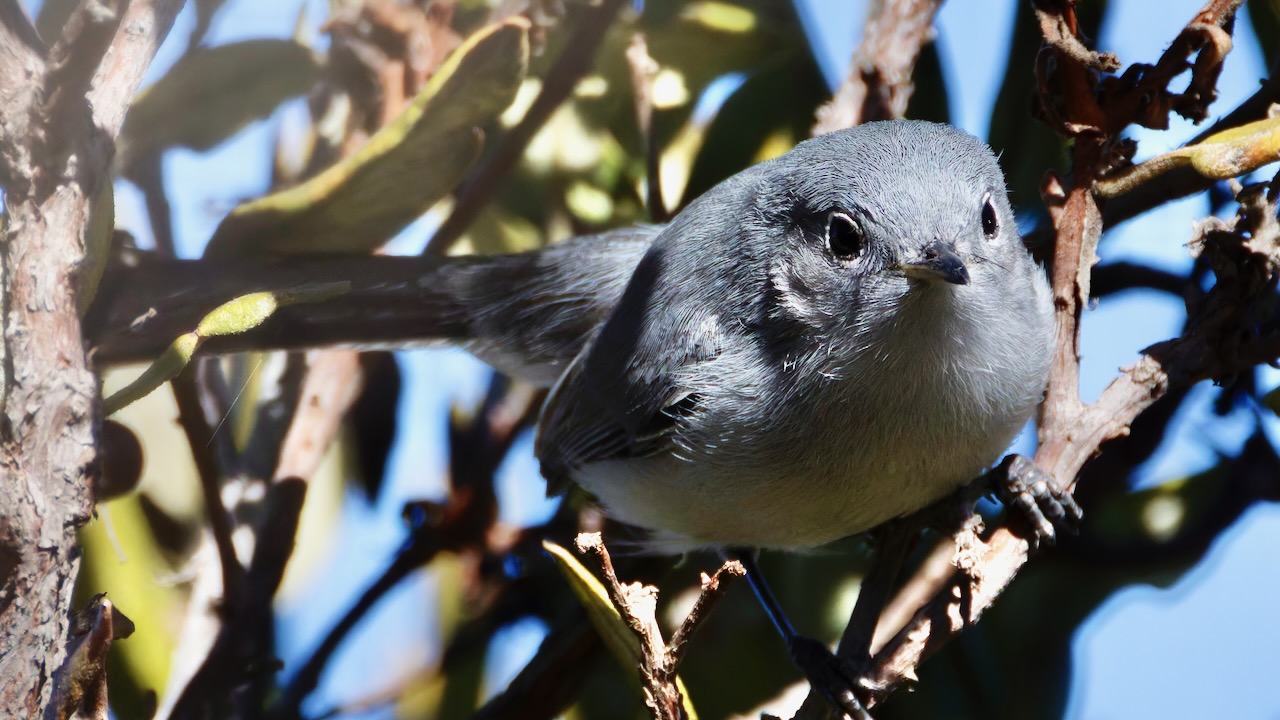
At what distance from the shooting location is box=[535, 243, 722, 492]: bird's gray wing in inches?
61.6

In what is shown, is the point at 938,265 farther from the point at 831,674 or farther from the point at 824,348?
the point at 831,674

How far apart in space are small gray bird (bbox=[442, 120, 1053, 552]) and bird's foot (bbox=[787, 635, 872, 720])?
158mm

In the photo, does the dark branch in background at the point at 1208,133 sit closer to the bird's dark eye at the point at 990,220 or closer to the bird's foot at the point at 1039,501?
the bird's dark eye at the point at 990,220

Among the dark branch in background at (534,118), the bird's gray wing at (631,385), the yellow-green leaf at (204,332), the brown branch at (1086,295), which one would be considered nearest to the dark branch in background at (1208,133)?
the brown branch at (1086,295)

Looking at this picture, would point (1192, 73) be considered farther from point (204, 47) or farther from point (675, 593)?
point (204, 47)

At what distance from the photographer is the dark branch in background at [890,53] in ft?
6.10

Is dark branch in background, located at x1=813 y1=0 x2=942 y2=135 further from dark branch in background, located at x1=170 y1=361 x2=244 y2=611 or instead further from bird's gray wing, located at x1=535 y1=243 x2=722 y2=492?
dark branch in background, located at x1=170 y1=361 x2=244 y2=611

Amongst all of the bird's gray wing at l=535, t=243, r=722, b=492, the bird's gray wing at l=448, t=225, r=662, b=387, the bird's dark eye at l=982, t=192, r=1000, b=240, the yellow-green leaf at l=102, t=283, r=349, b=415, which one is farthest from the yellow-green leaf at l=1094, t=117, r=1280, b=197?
the yellow-green leaf at l=102, t=283, r=349, b=415

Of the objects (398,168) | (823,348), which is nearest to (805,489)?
(823,348)

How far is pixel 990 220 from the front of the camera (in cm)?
138

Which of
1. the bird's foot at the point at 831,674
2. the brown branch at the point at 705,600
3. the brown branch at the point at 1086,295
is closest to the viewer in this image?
the brown branch at the point at 705,600

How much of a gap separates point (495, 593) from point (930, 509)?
0.78m

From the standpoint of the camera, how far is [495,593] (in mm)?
1886

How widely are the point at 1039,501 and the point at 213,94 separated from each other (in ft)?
4.32
